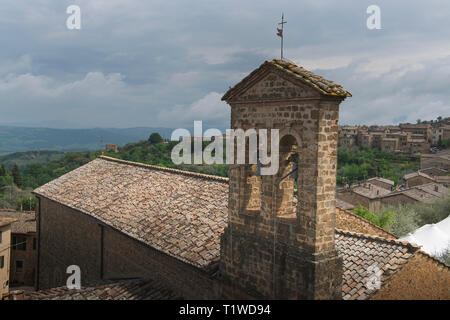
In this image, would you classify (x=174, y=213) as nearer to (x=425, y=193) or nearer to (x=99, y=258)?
(x=99, y=258)

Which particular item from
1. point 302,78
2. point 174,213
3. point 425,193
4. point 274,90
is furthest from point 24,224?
point 425,193

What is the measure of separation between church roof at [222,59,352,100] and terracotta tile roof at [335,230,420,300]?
3.30m

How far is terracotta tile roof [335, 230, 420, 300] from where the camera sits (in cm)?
845

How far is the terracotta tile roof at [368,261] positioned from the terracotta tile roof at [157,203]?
322 cm

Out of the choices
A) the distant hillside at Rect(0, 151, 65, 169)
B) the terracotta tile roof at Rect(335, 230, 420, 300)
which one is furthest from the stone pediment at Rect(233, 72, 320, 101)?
the distant hillside at Rect(0, 151, 65, 169)

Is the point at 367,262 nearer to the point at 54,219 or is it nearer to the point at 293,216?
the point at 293,216

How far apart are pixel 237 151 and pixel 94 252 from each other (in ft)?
28.9

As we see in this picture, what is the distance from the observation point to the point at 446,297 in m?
10.8

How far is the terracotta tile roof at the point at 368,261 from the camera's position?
27.7 feet

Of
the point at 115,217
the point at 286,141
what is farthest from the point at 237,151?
the point at 115,217

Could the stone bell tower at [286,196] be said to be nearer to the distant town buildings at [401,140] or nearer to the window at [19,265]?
the window at [19,265]

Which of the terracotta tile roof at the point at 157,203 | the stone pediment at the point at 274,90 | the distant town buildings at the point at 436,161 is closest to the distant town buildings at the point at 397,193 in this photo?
the distant town buildings at the point at 436,161

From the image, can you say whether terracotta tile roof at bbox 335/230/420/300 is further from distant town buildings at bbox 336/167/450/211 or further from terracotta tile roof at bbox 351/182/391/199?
terracotta tile roof at bbox 351/182/391/199

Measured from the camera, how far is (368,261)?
30.8 feet
